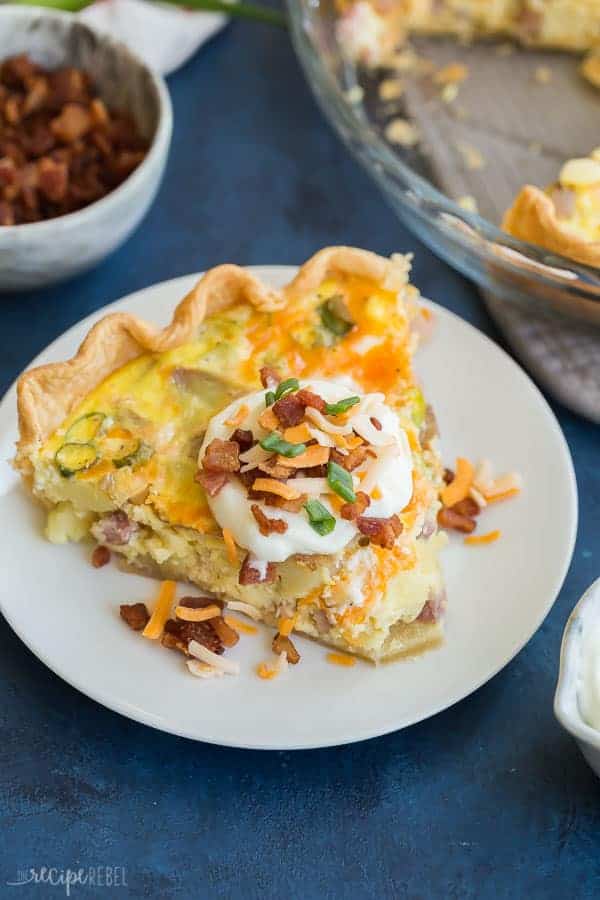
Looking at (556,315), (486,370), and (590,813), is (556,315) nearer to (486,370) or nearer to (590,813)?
(486,370)

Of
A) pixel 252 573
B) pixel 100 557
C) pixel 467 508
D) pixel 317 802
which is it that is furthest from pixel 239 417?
pixel 317 802

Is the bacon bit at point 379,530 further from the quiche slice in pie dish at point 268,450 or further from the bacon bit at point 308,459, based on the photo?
the bacon bit at point 308,459

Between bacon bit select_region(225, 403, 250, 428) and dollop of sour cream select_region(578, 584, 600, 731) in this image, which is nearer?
dollop of sour cream select_region(578, 584, 600, 731)

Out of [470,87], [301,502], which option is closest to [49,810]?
[301,502]

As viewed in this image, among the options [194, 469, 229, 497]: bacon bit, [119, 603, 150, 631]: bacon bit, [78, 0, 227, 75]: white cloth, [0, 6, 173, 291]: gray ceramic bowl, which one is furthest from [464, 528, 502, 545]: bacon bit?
[78, 0, 227, 75]: white cloth

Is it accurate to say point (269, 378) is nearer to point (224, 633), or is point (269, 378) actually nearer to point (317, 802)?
point (224, 633)

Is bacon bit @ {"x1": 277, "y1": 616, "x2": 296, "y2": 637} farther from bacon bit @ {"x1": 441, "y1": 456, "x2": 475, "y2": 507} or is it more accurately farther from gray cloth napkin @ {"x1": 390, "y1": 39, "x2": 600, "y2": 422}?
gray cloth napkin @ {"x1": 390, "y1": 39, "x2": 600, "y2": 422}

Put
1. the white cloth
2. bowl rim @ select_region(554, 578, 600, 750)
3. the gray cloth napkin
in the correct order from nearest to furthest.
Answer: bowl rim @ select_region(554, 578, 600, 750) → the gray cloth napkin → the white cloth
